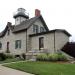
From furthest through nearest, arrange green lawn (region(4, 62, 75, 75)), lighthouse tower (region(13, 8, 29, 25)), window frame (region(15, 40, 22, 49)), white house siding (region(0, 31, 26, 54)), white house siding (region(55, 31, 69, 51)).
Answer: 1. lighthouse tower (region(13, 8, 29, 25))
2. window frame (region(15, 40, 22, 49))
3. white house siding (region(0, 31, 26, 54))
4. white house siding (region(55, 31, 69, 51))
5. green lawn (region(4, 62, 75, 75))

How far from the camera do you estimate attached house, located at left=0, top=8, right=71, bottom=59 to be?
24.2 metres

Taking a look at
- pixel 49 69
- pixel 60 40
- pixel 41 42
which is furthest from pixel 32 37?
pixel 49 69

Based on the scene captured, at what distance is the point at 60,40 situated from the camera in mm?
24422

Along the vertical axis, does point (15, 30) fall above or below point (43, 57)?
above

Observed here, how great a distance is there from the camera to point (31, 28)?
94.0ft

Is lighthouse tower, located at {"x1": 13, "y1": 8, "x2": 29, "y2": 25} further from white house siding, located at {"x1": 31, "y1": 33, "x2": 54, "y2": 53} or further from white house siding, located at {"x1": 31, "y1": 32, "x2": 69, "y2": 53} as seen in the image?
white house siding, located at {"x1": 31, "y1": 32, "x2": 69, "y2": 53}

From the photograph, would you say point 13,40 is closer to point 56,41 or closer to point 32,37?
point 32,37

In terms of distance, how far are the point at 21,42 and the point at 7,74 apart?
1829cm

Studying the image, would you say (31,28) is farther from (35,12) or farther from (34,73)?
(34,73)

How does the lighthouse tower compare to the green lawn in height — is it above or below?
above

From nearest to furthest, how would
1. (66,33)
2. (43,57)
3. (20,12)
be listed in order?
1. (43,57)
2. (66,33)
3. (20,12)

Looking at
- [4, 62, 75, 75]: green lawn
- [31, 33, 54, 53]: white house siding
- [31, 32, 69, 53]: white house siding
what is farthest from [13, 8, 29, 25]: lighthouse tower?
[4, 62, 75, 75]: green lawn

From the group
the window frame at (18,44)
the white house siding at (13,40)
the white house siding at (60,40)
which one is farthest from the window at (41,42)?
the window frame at (18,44)

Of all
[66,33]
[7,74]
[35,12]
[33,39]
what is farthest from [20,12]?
[7,74]
